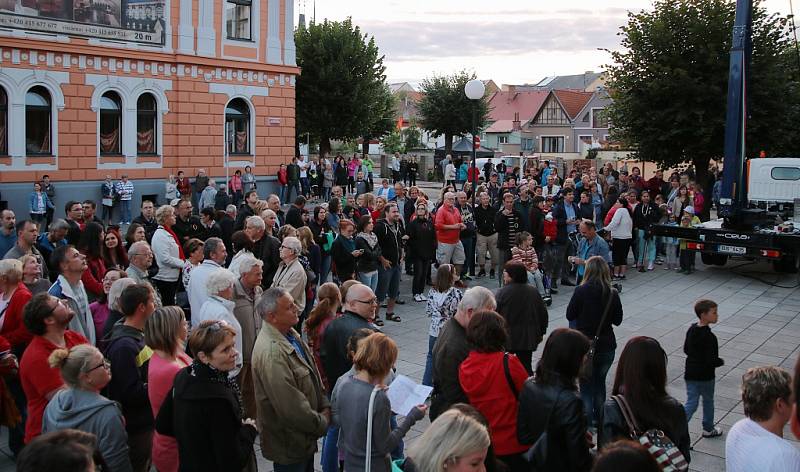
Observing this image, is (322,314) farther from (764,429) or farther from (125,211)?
(125,211)

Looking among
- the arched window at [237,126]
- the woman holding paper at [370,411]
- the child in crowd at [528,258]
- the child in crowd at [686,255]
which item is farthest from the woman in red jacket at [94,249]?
the arched window at [237,126]

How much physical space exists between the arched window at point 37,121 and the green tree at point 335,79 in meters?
17.2

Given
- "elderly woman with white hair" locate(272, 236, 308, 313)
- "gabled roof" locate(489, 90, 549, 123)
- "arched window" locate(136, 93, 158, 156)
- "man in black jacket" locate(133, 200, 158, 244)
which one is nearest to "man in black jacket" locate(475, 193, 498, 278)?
"man in black jacket" locate(133, 200, 158, 244)

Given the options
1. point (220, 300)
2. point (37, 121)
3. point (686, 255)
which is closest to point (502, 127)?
point (37, 121)

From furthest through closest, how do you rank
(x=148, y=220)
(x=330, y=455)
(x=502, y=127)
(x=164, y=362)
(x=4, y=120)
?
(x=502, y=127)
(x=4, y=120)
(x=148, y=220)
(x=330, y=455)
(x=164, y=362)

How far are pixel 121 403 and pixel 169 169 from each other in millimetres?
20650

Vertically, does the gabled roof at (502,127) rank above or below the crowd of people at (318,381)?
above

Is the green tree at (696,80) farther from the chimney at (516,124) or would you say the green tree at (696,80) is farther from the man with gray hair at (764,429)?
the chimney at (516,124)

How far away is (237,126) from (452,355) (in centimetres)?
2263

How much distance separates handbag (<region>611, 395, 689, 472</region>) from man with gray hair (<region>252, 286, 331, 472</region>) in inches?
75.8

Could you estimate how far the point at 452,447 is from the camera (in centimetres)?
341

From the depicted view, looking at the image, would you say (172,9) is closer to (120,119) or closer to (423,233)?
(120,119)

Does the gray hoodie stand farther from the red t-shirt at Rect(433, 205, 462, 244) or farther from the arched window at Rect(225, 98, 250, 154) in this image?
the arched window at Rect(225, 98, 250, 154)

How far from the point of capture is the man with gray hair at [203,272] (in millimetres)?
7695
